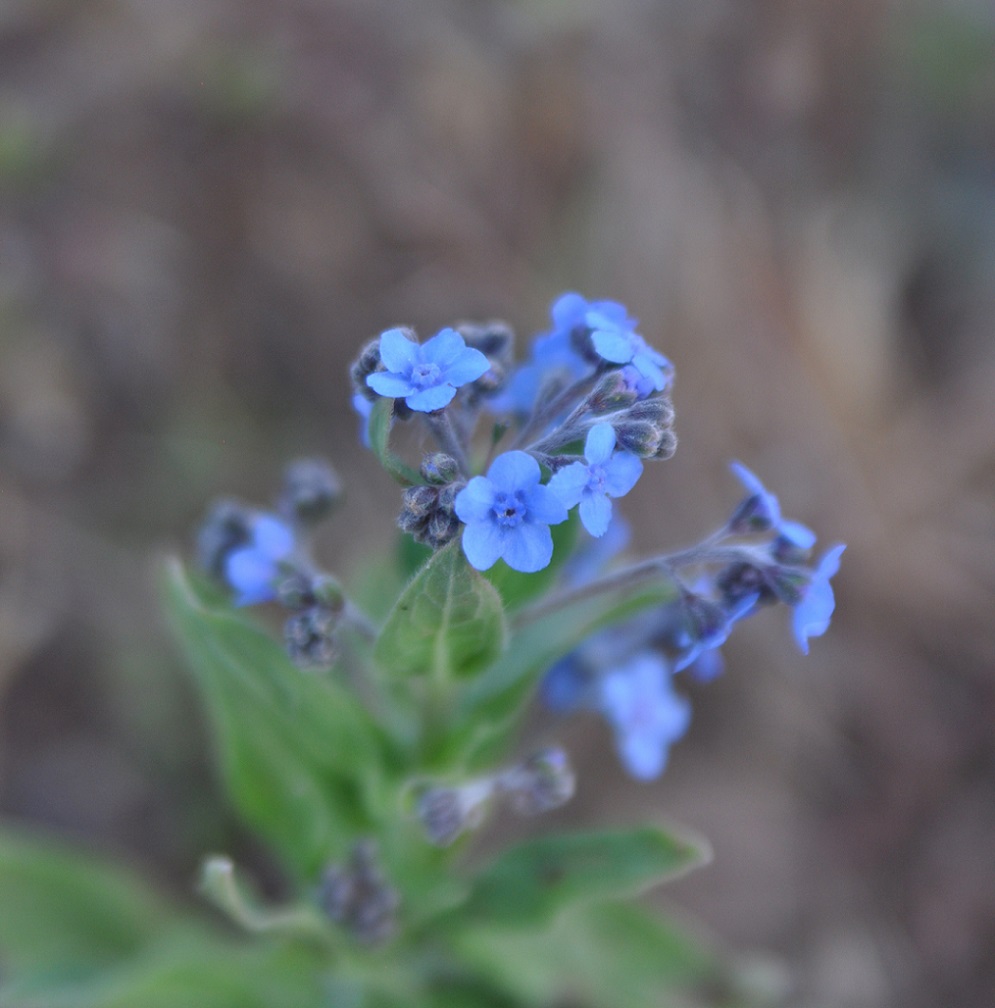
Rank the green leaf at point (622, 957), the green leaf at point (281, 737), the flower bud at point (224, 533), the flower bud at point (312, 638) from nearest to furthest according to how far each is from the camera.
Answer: the flower bud at point (312, 638) < the green leaf at point (281, 737) < the flower bud at point (224, 533) < the green leaf at point (622, 957)

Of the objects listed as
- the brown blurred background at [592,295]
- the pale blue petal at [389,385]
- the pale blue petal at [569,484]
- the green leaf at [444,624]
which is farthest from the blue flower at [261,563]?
the brown blurred background at [592,295]

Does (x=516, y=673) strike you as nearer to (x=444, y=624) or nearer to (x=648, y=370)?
(x=444, y=624)

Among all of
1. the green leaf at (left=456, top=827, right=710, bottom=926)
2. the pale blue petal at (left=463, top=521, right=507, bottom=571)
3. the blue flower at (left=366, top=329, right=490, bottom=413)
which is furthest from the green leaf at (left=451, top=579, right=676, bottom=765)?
the blue flower at (left=366, top=329, right=490, bottom=413)

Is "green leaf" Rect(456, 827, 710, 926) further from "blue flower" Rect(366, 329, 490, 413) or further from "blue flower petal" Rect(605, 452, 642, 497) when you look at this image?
"blue flower" Rect(366, 329, 490, 413)

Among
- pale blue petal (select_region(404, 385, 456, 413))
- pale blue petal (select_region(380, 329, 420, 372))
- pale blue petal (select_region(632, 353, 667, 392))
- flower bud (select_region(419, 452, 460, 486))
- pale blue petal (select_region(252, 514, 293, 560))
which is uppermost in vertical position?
pale blue petal (select_region(252, 514, 293, 560))

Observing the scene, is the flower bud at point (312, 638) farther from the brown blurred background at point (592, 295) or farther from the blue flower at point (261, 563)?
the brown blurred background at point (592, 295)
